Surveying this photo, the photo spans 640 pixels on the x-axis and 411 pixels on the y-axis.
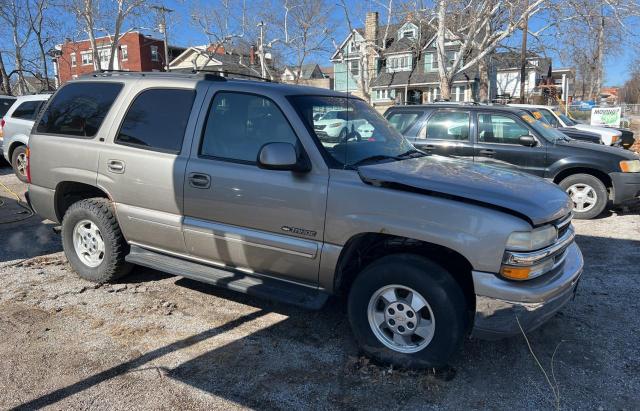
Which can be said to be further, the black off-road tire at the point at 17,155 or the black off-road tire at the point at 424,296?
the black off-road tire at the point at 17,155

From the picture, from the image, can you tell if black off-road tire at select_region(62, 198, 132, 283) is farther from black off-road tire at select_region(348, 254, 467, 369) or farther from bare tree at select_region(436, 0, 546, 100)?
bare tree at select_region(436, 0, 546, 100)

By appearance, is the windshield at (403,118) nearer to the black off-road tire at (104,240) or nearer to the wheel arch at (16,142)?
the black off-road tire at (104,240)

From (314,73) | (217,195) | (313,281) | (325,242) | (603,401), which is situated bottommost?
(603,401)

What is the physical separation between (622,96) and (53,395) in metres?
119

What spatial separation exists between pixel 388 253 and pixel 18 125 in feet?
33.3

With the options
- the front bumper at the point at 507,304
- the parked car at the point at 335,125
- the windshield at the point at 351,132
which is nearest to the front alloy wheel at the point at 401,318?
the front bumper at the point at 507,304

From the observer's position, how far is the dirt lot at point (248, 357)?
3.00 m

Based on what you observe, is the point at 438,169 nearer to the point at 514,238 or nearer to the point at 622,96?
the point at 514,238

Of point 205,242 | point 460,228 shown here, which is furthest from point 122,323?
point 460,228

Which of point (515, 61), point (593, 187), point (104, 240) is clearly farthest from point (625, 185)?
point (515, 61)

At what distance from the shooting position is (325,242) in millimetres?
3424

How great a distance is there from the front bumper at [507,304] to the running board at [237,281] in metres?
1.08

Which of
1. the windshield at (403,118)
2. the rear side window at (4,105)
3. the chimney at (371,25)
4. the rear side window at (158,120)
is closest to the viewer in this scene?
the rear side window at (158,120)

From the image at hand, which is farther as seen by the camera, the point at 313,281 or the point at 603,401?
the point at 313,281
